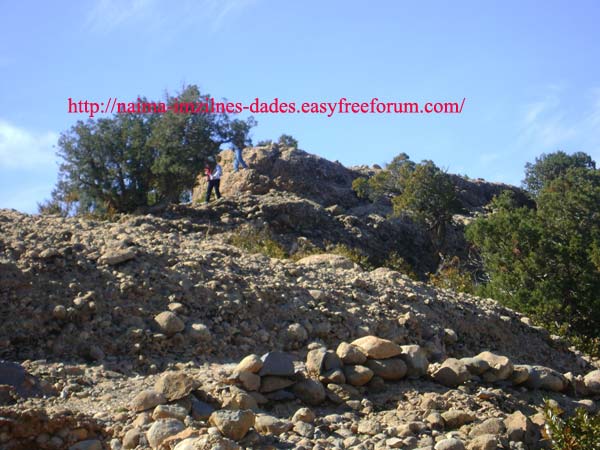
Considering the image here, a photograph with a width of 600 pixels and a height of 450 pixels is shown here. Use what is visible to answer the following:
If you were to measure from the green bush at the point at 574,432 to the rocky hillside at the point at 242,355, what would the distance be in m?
0.26

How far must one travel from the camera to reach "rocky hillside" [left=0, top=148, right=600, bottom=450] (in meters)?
4.53

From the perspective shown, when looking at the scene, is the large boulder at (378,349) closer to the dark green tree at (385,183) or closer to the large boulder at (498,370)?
the large boulder at (498,370)

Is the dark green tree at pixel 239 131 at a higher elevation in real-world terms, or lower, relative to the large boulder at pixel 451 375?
higher

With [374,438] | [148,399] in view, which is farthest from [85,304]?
[374,438]

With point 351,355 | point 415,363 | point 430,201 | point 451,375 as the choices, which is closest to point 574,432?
point 451,375

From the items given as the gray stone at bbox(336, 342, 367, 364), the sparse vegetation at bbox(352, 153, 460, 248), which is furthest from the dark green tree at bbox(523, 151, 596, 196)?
the gray stone at bbox(336, 342, 367, 364)

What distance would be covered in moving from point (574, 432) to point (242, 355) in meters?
2.88

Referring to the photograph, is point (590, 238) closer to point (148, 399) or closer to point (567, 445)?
point (567, 445)

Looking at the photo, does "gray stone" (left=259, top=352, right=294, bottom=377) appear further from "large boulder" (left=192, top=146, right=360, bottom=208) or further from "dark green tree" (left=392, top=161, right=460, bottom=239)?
"dark green tree" (left=392, top=161, right=460, bottom=239)

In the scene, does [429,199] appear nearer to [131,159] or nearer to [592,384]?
[131,159]

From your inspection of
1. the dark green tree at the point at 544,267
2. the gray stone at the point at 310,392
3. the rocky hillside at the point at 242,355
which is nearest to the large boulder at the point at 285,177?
the dark green tree at the point at 544,267

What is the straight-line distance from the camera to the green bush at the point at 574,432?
4.37 metres

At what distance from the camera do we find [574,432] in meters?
4.59

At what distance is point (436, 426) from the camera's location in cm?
486
